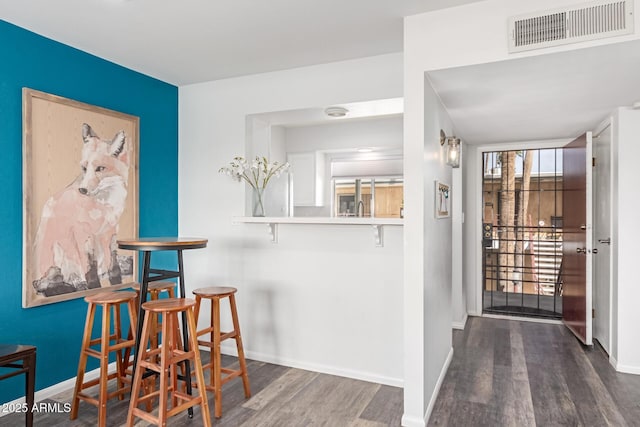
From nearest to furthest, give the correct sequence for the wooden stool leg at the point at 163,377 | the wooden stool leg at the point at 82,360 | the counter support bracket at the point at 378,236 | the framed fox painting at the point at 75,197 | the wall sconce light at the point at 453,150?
the wooden stool leg at the point at 163,377 → the wooden stool leg at the point at 82,360 → the framed fox painting at the point at 75,197 → the counter support bracket at the point at 378,236 → the wall sconce light at the point at 453,150

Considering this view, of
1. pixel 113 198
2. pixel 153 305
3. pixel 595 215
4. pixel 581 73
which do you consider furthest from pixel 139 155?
pixel 595 215

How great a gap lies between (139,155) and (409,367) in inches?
→ 109

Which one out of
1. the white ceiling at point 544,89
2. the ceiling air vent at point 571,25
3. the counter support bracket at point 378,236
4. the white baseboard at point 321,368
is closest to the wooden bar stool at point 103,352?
the white baseboard at point 321,368

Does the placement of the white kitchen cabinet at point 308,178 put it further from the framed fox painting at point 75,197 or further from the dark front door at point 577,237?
the dark front door at point 577,237

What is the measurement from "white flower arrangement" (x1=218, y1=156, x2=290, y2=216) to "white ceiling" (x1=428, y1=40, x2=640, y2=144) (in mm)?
1429

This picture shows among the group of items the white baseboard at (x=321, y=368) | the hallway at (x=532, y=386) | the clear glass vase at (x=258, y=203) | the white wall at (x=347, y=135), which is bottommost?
the hallway at (x=532, y=386)

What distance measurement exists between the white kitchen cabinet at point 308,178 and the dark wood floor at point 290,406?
2552 mm

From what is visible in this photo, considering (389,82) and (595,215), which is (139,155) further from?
(595,215)

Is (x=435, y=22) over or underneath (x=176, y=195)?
over

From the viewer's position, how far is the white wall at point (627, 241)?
3.44m

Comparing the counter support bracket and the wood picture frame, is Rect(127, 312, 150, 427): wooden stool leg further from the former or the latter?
the wood picture frame

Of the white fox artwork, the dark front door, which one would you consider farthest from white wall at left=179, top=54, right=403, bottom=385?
the dark front door

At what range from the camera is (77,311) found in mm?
3213

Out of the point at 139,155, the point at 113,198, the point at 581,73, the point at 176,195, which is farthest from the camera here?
the point at 176,195
